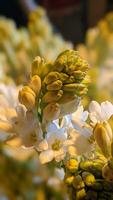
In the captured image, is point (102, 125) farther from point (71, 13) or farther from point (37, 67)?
point (71, 13)

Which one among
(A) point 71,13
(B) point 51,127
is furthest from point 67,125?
(A) point 71,13

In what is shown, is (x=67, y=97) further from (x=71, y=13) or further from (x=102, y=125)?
(x=71, y=13)

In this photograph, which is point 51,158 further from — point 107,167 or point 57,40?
point 57,40

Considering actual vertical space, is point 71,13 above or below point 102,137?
above

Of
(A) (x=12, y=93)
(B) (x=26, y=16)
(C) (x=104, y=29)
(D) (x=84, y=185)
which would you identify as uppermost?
(B) (x=26, y=16)

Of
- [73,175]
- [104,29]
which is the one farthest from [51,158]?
[104,29]

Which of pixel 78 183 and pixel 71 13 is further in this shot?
pixel 71 13
